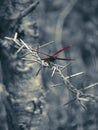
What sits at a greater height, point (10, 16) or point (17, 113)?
point (10, 16)

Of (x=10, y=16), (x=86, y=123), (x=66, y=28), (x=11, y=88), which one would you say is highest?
(x=66, y=28)

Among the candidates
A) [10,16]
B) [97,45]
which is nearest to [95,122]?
[10,16]

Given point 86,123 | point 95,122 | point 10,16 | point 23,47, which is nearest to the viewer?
point 23,47

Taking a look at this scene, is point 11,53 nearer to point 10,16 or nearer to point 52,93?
point 10,16

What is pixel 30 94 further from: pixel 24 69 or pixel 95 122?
pixel 95 122

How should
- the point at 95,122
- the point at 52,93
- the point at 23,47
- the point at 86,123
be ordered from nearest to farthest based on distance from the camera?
the point at 23,47, the point at 95,122, the point at 86,123, the point at 52,93

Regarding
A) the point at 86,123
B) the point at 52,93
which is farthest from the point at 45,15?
the point at 86,123

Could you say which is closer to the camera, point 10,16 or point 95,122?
point 10,16

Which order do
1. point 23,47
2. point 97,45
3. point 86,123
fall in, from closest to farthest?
1. point 23,47
2. point 86,123
3. point 97,45

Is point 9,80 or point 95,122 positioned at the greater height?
point 9,80
